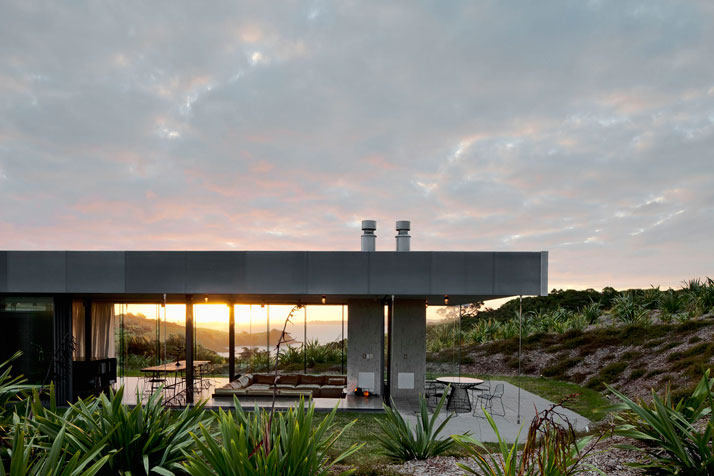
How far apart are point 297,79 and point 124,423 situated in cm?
1153

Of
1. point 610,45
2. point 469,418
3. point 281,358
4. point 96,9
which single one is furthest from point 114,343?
point 610,45

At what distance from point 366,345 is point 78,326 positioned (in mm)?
7425

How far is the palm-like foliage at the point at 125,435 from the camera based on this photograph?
3848mm

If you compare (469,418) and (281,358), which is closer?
(469,418)

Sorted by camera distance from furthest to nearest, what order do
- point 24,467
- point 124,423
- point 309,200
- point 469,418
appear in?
1. point 309,200
2. point 469,418
3. point 124,423
4. point 24,467

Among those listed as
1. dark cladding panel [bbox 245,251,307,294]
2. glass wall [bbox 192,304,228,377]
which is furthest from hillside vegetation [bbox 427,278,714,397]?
glass wall [bbox 192,304,228,377]

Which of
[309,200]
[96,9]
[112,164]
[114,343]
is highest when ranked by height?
[96,9]

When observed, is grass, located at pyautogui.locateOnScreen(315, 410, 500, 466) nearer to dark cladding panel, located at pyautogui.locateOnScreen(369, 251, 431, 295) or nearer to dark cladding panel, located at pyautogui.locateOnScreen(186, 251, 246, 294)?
dark cladding panel, located at pyautogui.locateOnScreen(369, 251, 431, 295)

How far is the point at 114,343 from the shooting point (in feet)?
43.7

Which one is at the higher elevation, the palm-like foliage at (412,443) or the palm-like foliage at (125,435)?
the palm-like foliage at (125,435)

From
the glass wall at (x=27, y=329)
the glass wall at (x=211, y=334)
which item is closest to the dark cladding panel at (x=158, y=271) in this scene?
the glass wall at (x=27, y=329)

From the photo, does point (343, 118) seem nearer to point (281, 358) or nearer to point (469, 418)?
point (281, 358)

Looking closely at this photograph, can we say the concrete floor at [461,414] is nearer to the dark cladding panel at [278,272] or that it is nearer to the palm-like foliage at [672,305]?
the dark cladding panel at [278,272]

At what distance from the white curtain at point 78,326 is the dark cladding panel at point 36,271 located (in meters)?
1.43
